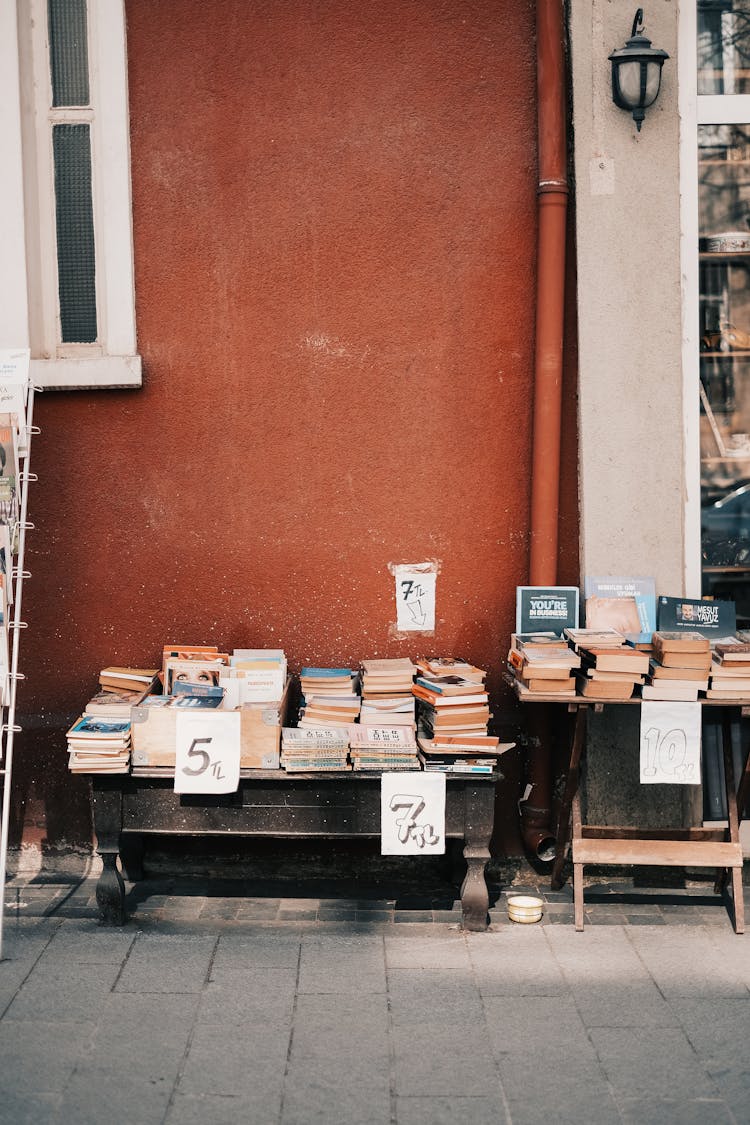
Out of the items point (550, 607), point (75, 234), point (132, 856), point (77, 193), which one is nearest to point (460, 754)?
point (550, 607)

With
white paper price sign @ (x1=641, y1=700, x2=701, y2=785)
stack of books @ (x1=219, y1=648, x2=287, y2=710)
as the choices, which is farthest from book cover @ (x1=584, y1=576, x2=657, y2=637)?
stack of books @ (x1=219, y1=648, x2=287, y2=710)

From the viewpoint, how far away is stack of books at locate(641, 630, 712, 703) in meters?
4.90

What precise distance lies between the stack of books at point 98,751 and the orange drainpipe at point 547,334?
78.2 inches

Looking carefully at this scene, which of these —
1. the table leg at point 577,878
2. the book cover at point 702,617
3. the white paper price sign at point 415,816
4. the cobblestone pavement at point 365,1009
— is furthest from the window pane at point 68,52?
the table leg at point 577,878

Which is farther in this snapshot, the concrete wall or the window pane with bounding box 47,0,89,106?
the window pane with bounding box 47,0,89,106

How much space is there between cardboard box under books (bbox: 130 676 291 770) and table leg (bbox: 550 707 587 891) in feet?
4.35

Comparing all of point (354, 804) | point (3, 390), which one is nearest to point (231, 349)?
point (3, 390)

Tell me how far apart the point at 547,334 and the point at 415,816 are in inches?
91.2

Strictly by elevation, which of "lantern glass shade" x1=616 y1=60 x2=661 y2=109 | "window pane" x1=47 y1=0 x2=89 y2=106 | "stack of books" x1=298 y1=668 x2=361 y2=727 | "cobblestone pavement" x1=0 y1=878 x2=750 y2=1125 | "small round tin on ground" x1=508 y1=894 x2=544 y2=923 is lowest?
"cobblestone pavement" x1=0 y1=878 x2=750 y2=1125

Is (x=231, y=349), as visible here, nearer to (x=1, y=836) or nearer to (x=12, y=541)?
(x=12, y=541)

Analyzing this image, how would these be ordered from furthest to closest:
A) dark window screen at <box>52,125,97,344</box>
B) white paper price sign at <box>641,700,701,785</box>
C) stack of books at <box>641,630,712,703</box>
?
dark window screen at <box>52,125,97,344</box> < white paper price sign at <box>641,700,701,785</box> < stack of books at <box>641,630,712,703</box>

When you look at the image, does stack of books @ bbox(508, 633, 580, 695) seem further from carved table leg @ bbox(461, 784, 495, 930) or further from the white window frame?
the white window frame

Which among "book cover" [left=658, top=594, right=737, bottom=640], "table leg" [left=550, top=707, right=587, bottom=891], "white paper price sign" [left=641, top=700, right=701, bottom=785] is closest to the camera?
"white paper price sign" [left=641, top=700, right=701, bottom=785]

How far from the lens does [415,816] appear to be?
4941 millimetres
